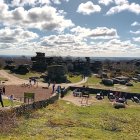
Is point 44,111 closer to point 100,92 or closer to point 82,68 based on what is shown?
point 100,92

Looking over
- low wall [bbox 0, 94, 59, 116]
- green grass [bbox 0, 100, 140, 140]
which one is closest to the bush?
low wall [bbox 0, 94, 59, 116]

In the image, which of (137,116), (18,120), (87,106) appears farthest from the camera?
(87,106)

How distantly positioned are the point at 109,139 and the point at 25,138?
386 inches

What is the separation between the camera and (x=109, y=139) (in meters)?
34.9

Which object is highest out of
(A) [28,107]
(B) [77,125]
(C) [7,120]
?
(A) [28,107]

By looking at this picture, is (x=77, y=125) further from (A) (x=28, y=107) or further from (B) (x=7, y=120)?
(B) (x=7, y=120)

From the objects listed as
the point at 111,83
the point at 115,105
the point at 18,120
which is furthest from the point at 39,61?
the point at 18,120

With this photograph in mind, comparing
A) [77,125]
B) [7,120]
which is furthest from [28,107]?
[77,125]

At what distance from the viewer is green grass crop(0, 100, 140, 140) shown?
33.8 m

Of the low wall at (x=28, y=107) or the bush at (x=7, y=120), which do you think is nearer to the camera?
the bush at (x=7, y=120)

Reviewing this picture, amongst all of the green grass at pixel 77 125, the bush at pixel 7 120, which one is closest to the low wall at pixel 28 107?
the bush at pixel 7 120

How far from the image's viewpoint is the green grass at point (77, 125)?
3375 centimetres

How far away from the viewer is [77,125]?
40688 millimetres

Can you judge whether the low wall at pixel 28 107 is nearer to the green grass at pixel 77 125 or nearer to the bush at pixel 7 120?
the bush at pixel 7 120
